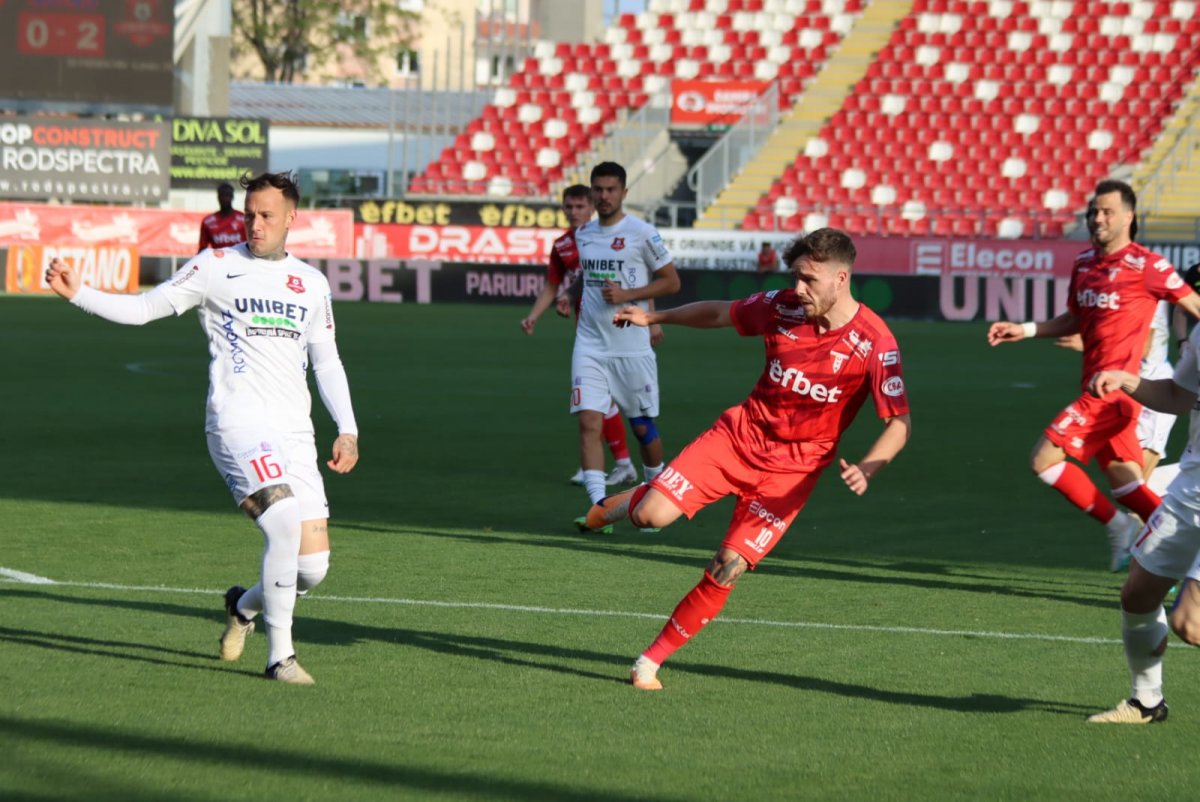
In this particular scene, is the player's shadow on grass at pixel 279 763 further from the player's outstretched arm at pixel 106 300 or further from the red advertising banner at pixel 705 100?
the red advertising banner at pixel 705 100

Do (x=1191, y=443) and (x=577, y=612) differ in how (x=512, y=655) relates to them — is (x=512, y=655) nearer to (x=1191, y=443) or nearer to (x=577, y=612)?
(x=577, y=612)

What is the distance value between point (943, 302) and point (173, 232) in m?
16.2

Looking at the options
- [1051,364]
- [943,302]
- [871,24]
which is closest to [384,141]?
[871,24]

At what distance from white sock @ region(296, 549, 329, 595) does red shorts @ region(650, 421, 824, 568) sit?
4.12ft

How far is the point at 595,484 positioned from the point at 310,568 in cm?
428

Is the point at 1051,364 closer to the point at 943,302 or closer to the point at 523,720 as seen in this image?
the point at 943,302

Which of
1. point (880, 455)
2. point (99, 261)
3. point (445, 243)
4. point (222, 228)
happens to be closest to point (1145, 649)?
point (880, 455)

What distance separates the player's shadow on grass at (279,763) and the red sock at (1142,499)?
192 inches

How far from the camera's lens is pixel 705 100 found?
144ft

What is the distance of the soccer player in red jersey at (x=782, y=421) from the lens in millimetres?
6797

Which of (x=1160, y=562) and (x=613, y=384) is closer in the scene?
(x=1160, y=562)

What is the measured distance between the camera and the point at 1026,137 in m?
40.6

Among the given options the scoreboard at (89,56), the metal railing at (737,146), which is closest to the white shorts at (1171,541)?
the metal railing at (737,146)

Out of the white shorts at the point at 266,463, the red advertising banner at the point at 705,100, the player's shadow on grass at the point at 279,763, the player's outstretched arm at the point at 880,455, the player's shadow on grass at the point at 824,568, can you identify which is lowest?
the player's shadow on grass at the point at 824,568
